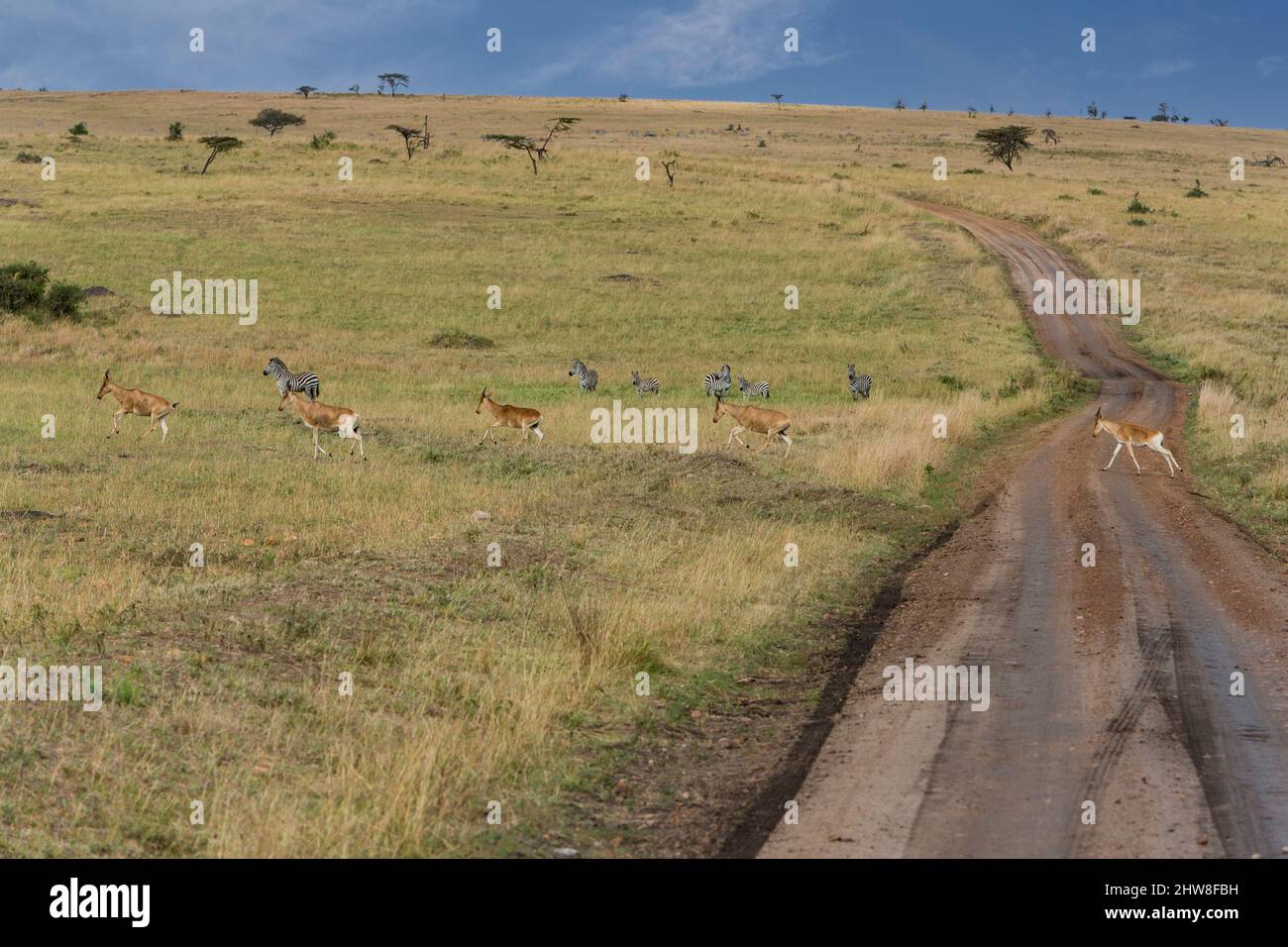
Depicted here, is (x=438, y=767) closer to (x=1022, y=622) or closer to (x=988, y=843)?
(x=988, y=843)

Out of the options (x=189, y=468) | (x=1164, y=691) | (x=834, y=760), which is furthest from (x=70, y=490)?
(x=1164, y=691)

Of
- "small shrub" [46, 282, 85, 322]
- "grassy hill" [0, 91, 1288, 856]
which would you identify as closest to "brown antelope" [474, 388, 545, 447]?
"grassy hill" [0, 91, 1288, 856]

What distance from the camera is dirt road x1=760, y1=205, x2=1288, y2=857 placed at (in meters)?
8.39

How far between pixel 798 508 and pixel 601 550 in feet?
17.1

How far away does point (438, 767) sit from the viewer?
9.13 metres

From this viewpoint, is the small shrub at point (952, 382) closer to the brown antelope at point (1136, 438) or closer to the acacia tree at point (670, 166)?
the brown antelope at point (1136, 438)

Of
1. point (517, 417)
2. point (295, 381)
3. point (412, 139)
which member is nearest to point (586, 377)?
point (295, 381)
